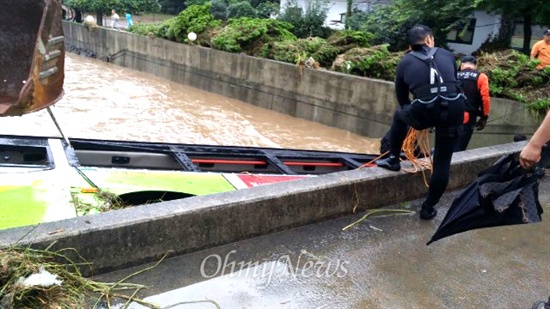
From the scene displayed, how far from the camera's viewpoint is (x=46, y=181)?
479cm

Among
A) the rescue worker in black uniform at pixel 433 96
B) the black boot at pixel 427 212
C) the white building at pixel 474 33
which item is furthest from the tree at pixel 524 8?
the black boot at pixel 427 212

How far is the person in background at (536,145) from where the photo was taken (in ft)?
8.55

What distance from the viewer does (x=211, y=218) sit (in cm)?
342

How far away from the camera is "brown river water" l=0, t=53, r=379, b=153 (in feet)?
41.2

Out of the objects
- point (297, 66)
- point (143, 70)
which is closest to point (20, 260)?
point (297, 66)

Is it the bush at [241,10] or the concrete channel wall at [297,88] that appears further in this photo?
the bush at [241,10]

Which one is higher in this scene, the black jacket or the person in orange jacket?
the black jacket

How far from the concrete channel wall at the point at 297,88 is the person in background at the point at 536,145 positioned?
840cm

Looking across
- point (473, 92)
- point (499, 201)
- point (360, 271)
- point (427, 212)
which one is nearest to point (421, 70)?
point (427, 212)

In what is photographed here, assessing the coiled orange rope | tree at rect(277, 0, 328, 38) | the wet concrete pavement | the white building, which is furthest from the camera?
tree at rect(277, 0, 328, 38)

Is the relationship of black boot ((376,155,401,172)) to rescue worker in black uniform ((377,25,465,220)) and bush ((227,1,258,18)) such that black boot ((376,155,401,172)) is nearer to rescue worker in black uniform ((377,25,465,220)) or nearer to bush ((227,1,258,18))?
rescue worker in black uniform ((377,25,465,220))

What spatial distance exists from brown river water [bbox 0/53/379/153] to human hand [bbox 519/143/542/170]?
31.9ft

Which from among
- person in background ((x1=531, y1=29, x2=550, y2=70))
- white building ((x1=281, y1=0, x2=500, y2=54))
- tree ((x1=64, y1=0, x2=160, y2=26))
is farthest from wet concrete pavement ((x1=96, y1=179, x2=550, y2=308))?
tree ((x1=64, y1=0, x2=160, y2=26))

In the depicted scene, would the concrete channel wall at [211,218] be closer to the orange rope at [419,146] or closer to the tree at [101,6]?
the orange rope at [419,146]
